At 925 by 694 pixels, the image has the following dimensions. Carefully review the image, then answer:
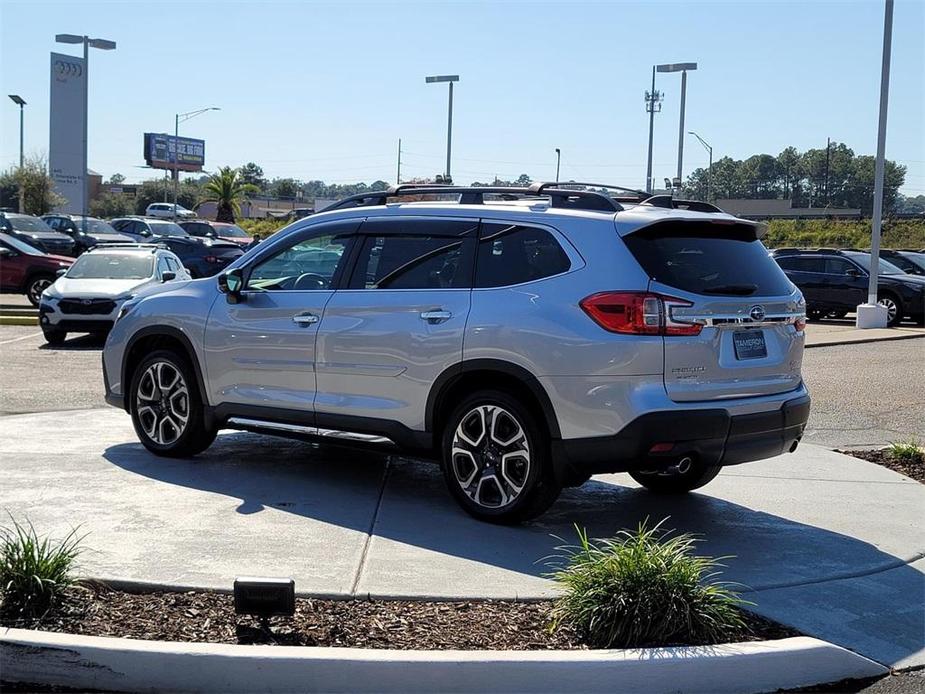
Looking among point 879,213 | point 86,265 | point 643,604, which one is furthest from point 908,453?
point 879,213

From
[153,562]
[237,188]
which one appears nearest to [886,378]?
[153,562]

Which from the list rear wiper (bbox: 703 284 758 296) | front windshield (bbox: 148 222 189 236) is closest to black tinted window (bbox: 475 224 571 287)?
rear wiper (bbox: 703 284 758 296)

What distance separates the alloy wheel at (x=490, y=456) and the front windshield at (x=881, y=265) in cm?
2021

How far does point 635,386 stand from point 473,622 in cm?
170

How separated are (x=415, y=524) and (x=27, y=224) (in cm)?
3288

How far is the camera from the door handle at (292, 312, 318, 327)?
750 cm

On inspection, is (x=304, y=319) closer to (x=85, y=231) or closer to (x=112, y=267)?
(x=112, y=267)

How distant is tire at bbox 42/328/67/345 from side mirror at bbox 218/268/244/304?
31.8ft

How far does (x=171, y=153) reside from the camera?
115 meters

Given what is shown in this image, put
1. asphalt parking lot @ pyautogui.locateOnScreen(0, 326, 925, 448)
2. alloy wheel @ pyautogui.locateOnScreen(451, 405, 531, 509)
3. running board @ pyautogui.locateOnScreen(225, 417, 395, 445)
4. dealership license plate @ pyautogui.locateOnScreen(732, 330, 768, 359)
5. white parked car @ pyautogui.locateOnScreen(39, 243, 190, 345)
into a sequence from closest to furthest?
dealership license plate @ pyautogui.locateOnScreen(732, 330, 768, 359)
alloy wheel @ pyautogui.locateOnScreen(451, 405, 531, 509)
running board @ pyautogui.locateOnScreen(225, 417, 395, 445)
asphalt parking lot @ pyautogui.locateOnScreen(0, 326, 925, 448)
white parked car @ pyautogui.locateOnScreen(39, 243, 190, 345)

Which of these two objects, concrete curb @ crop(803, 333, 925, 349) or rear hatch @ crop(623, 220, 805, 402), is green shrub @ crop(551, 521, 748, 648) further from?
concrete curb @ crop(803, 333, 925, 349)

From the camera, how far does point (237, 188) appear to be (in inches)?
2923

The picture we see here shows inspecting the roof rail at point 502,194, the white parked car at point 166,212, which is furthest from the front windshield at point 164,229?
the roof rail at point 502,194

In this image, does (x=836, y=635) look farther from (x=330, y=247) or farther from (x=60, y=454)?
(x=60, y=454)
